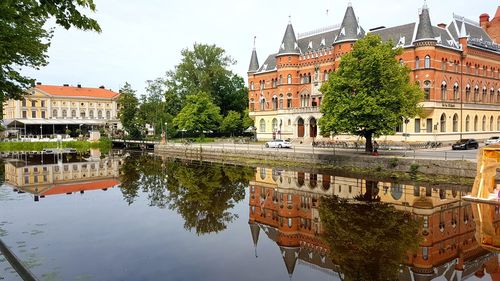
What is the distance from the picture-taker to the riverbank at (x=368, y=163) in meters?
26.1

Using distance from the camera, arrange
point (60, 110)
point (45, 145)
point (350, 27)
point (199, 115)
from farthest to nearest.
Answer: point (60, 110) < point (199, 115) < point (45, 145) < point (350, 27)

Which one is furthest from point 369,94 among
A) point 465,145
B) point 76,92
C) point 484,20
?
point 76,92

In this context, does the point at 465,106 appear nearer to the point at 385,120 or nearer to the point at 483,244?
the point at 385,120

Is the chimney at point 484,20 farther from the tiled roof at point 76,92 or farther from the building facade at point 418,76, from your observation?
the tiled roof at point 76,92

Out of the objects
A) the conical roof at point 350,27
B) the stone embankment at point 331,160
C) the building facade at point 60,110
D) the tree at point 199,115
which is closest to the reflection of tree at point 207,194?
the stone embankment at point 331,160

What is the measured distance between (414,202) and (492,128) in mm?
41418

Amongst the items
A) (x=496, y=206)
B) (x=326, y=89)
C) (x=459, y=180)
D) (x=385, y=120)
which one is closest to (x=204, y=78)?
(x=326, y=89)

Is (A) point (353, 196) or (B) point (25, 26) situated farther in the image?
(A) point (353, 196)

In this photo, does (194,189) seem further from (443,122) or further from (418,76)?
(443,122)

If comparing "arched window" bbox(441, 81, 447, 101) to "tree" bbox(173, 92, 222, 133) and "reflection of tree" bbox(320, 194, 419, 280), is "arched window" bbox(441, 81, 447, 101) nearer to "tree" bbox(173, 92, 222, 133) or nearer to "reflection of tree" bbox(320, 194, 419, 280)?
"reflection of tree" bbox(320, 194, 419, 280)

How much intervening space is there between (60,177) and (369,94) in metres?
28.1

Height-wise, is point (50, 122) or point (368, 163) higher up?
point (50, 122)

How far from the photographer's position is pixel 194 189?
88.2 ft

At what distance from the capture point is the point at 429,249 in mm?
14000
